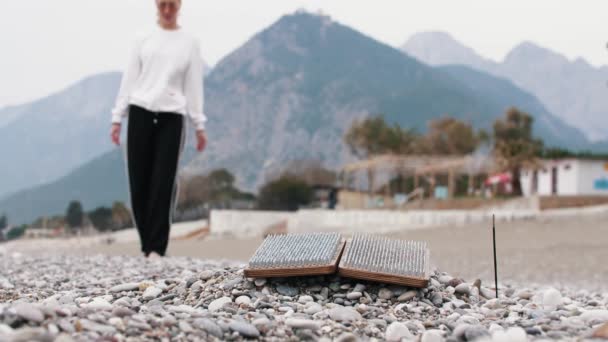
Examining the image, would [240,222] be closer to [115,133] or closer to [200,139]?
[200,139]

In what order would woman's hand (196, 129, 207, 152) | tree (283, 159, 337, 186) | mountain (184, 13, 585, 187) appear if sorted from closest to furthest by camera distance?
woman's hand (196, 129, 207, 152) < tree (283, 159, 337, 186) < mountain (184, 13, 585, 187)

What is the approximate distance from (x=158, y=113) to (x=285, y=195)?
4674cm

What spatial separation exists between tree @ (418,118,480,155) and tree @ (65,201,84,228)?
1160 inches

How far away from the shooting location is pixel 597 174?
29.7 metres

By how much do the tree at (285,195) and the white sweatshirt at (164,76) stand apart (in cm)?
4500

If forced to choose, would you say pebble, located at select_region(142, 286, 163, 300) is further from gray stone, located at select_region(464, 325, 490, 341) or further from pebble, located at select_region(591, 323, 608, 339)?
pebble, located at select_region(591, 323, 608, 339)

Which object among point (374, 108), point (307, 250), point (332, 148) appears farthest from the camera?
point (374, 108)

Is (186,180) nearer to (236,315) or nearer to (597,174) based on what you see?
(597,174)

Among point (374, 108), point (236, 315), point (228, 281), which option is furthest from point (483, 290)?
point (374, 108)

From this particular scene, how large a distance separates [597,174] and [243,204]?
118ft

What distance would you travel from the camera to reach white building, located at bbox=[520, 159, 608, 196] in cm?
2962

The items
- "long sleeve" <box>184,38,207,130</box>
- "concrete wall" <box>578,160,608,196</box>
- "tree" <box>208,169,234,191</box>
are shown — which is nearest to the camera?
"long sleeve" <box>184,38,207,130</box>

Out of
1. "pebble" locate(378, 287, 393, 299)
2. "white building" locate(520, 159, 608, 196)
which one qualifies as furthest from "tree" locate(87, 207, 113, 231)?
"pebble" locate(378, 287, 393, 299)

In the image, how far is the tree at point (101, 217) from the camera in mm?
57397
